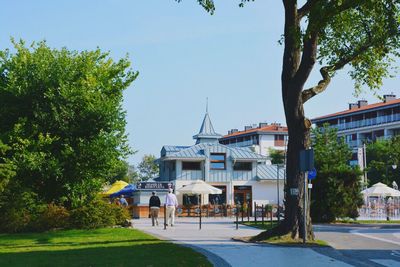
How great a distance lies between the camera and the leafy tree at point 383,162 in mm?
72825

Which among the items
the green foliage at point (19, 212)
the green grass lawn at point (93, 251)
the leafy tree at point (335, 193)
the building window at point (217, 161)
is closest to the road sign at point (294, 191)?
the green grass lawn at point (93, 251)

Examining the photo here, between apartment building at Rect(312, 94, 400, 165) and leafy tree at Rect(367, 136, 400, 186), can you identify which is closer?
leafy tree at Rect(367, 136, 400, 186)

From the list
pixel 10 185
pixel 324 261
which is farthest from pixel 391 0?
pixel 10 185

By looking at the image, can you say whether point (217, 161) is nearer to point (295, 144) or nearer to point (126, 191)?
point (126, 191)

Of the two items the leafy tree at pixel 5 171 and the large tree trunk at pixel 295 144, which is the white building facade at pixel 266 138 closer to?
the leafy tree at pixel 5 171

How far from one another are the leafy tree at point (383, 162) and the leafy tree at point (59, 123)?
50.5m

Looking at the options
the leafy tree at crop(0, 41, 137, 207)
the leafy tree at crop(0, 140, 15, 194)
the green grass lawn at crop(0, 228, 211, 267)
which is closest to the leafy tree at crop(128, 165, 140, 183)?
the leafy tree at crop(0, 41, 137, 207)

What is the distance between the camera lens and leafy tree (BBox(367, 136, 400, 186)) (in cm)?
7282

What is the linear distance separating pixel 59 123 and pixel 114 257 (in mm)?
12983

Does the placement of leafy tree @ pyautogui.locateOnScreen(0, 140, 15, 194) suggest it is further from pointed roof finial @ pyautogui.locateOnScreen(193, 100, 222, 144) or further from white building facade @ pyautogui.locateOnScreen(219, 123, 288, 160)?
white building facade @ pyautogui.locateOnScreen(219, 123, 288, 160)

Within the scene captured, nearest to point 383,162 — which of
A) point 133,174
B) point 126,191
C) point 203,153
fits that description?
point 203,153

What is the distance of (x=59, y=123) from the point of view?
81.9 feet

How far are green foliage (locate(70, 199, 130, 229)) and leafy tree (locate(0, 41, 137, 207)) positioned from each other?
134 centimetres

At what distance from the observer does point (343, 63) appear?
703 inches
